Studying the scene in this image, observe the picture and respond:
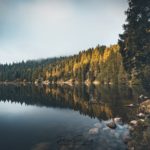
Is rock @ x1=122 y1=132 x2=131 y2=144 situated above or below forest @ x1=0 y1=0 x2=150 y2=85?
below

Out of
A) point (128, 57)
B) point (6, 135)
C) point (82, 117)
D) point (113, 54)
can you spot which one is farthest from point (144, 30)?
point (113, 54)

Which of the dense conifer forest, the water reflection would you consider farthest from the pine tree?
the dense conifer forest

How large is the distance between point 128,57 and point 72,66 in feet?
441

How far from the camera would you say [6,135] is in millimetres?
30781

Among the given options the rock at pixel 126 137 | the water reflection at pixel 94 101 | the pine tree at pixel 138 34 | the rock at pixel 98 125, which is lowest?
the rock at pixel 126 137

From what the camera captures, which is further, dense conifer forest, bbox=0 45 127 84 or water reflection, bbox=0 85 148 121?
dense conifer forest, bbox=0 45 127 84

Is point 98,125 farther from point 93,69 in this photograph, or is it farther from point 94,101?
point 93,69

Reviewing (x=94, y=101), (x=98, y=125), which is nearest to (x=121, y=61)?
(x=94, y=101)

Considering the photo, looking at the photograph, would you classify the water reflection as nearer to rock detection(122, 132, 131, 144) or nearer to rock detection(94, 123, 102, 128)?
rock detection(94, 123, 102, 128)

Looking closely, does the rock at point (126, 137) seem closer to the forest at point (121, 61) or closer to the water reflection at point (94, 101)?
the water reflection at point (94, 101)

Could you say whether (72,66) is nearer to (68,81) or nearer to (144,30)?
(68,81)

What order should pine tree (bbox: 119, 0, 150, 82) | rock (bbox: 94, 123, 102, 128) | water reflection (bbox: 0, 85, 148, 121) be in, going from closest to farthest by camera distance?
rock (bbox: 94, 123, 102, 128), pine tree (bbox: 119, 0, 150, 82), water reflection (bbox: 0, 85, 148, 121)

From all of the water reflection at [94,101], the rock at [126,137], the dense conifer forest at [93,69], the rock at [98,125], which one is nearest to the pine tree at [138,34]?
the water reflection at [94,101]

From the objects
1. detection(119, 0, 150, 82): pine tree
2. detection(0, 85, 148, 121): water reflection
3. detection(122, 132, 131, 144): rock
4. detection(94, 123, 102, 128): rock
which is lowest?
detection(122, 132, 131, 144): rock
